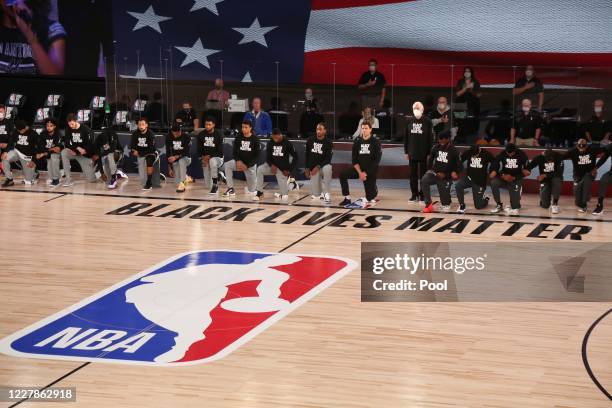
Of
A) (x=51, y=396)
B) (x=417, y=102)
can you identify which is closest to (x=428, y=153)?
(x=417, y=102)

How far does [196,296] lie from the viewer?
1348 cm

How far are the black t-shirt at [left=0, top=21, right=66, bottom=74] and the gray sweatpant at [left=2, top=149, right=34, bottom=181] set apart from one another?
5.78m

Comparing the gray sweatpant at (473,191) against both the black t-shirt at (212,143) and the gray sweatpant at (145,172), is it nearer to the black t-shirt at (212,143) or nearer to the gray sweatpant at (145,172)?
the black t-shirt at (212,143)

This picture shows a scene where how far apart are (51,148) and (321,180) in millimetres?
6160

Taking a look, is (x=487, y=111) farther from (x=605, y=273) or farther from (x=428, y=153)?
(x=605, y=273)

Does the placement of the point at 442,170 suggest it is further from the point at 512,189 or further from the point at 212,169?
the point at 212,169

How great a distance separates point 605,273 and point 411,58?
30.3 ft

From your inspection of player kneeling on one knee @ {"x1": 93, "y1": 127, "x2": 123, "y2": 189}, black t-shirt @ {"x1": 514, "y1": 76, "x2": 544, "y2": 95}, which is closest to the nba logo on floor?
player kneeling on one knee @ {"x1": 93, "y1": 127, "x2": 123, "y2": 189}

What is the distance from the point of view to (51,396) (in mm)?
9836

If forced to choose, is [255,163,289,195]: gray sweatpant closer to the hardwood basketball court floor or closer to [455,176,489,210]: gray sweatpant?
the hardwood basketball court floor

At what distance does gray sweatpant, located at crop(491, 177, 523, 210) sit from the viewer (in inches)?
752

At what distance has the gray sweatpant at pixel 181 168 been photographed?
71.5ft

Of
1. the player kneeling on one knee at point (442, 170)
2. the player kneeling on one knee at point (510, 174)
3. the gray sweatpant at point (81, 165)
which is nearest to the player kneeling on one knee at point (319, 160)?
the player kneeling on one knee at point (442, 170)

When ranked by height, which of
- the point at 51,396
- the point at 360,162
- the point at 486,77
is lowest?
the point at 51,396
